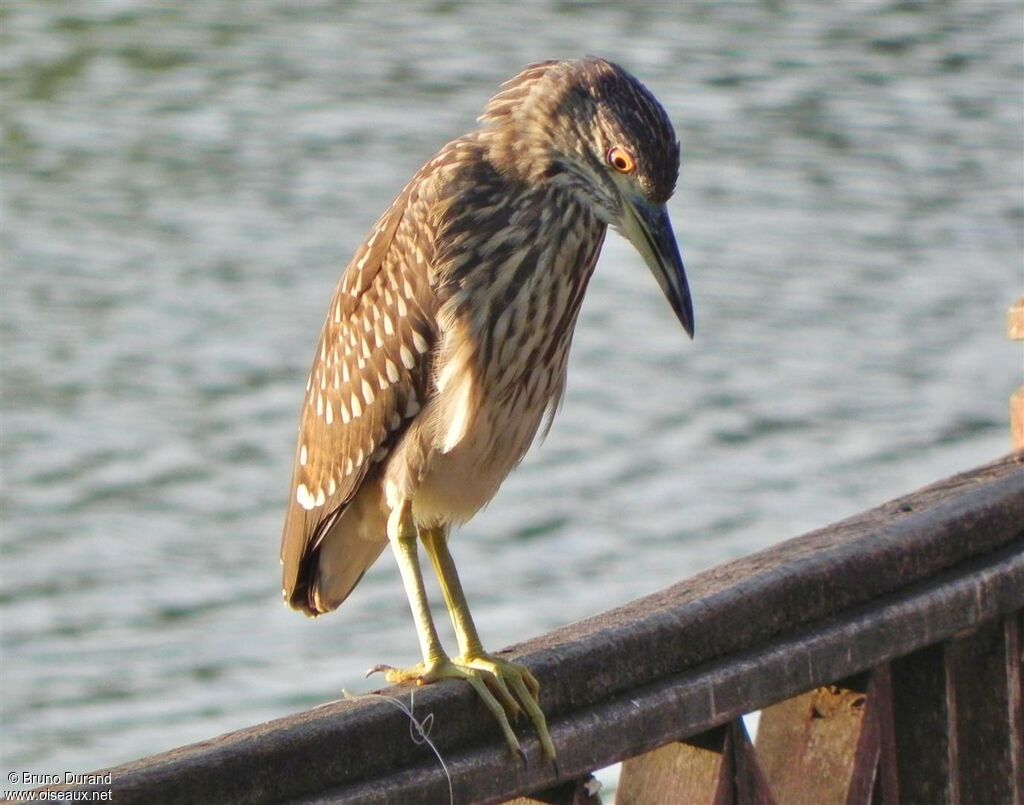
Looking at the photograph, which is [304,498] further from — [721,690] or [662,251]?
[721,690]

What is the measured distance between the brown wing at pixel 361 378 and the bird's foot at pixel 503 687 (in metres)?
0.65

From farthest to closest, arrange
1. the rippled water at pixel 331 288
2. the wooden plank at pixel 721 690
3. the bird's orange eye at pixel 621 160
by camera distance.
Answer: the rippled water at pixel 331 288, the bird's orange eye at pixel 621 160, the wooden plank at pixel 721 690

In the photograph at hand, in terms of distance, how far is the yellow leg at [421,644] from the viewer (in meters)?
2.70

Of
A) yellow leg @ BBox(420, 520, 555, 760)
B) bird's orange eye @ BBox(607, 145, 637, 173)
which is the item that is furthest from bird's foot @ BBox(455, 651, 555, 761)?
bird's orange eye @ BBox(607, 145, 637, 173)

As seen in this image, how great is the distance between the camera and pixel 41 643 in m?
7.25

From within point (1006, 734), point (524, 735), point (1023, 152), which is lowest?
point (1023, 152)

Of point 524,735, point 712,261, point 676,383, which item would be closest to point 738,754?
point 524,735

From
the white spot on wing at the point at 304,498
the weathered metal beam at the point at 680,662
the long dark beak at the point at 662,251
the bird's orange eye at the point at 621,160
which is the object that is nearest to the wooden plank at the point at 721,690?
the weathered metal beam at the point at 680,662

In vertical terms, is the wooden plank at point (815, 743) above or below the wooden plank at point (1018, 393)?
below

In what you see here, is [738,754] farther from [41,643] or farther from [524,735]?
[41,643]

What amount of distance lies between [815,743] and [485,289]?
1135mm

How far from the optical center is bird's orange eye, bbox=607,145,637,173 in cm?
349

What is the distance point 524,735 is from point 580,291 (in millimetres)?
1405

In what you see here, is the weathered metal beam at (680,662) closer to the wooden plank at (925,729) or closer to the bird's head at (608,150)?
the wooden plank at (925,729)
